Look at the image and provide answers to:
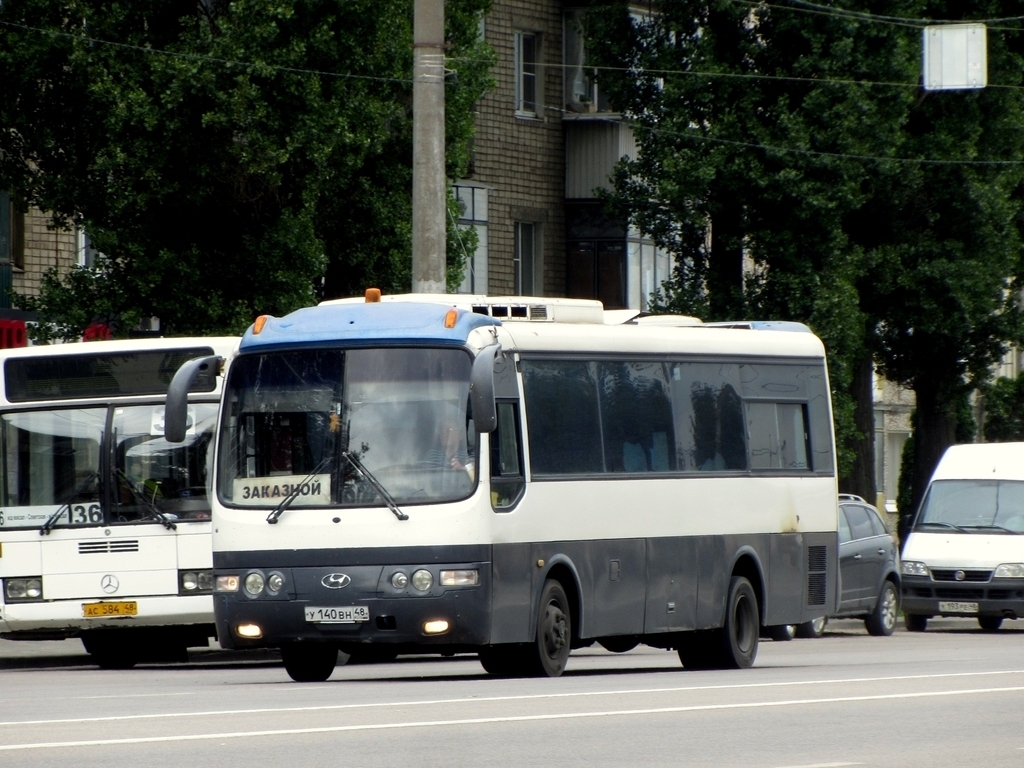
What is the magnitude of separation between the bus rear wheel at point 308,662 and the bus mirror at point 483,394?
2.35 m

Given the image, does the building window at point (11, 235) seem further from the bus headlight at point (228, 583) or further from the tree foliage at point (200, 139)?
the bus headlight at point (228, 583)

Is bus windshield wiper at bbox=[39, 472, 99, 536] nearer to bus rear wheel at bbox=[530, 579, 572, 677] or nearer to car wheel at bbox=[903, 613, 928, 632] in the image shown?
bus rear wheel at bbox=[530, 579, 572, 677]

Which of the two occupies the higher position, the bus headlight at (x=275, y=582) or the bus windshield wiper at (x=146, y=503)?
the bus windshield wiper at (x=146, y=503)

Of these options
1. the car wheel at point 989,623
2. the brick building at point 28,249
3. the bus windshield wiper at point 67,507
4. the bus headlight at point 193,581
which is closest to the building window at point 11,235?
the brick building at point 28,249

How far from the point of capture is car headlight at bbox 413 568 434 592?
1543 centimetres

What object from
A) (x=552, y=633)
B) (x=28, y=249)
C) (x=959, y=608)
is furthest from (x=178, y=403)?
(x=28, y=249)

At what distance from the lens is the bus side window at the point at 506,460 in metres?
15.7

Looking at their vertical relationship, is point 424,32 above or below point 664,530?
above

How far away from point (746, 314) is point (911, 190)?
309 cm

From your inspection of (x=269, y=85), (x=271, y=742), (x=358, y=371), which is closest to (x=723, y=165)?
(x=269, y=85)

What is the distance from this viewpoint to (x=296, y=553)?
15664 mm

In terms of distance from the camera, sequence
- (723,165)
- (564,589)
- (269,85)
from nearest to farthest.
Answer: (564,589)
(269,85)
(723,165)

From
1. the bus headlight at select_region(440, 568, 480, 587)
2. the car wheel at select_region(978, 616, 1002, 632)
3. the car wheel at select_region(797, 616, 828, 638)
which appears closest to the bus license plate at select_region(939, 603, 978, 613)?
the car wheel at select_region(978, 616, 1002, 632)

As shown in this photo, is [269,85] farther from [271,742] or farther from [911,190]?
[271,742]
